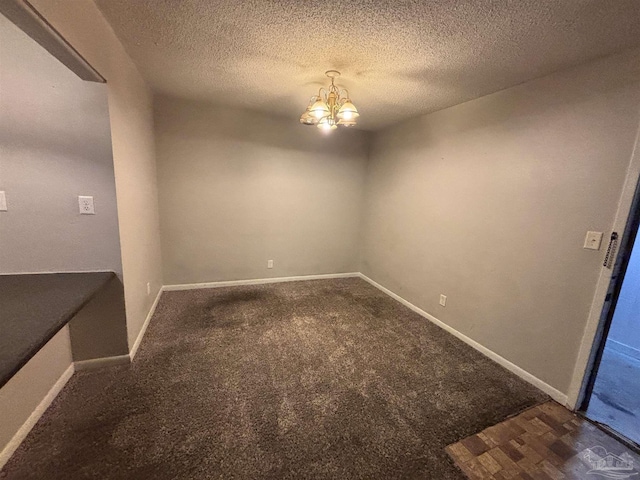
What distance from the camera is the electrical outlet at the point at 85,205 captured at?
177cm

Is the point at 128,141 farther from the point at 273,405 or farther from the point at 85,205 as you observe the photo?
Answer: the point at 273,405

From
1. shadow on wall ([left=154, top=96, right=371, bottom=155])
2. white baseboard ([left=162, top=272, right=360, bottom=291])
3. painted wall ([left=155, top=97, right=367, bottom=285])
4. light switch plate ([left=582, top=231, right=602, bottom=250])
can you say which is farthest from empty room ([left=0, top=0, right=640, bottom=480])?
white baseboard ([left=162, top=272, right=360, bottom=291])

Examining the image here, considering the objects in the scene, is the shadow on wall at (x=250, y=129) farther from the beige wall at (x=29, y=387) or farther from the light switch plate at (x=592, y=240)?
the light switch plate at (x=592, y=240)

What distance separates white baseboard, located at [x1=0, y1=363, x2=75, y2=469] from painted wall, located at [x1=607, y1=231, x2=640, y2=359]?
4.69 metres

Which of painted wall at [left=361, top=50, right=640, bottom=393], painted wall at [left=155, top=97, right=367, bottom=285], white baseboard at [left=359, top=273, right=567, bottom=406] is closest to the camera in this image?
painted wall at [left=361, top=50, right=640, bottom=393]

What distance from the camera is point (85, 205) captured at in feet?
5.84

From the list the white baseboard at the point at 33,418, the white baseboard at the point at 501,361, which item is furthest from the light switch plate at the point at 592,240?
the white baseboard at the point at 33,418

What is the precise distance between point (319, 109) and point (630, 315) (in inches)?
143

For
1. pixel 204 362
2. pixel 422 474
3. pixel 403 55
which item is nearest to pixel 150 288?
pixel 204 362

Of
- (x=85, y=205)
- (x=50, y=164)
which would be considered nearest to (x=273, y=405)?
(x=85, y=205)

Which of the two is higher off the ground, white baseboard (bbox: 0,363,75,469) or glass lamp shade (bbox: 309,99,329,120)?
glass lamp shade (bbox: 309,99,329,120)

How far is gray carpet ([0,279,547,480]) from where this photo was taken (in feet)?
4.45

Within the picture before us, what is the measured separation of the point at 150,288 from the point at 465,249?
3.23m

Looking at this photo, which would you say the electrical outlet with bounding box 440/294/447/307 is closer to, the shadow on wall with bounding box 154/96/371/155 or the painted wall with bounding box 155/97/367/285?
the painted wall with bounding box 155/97/367/285
